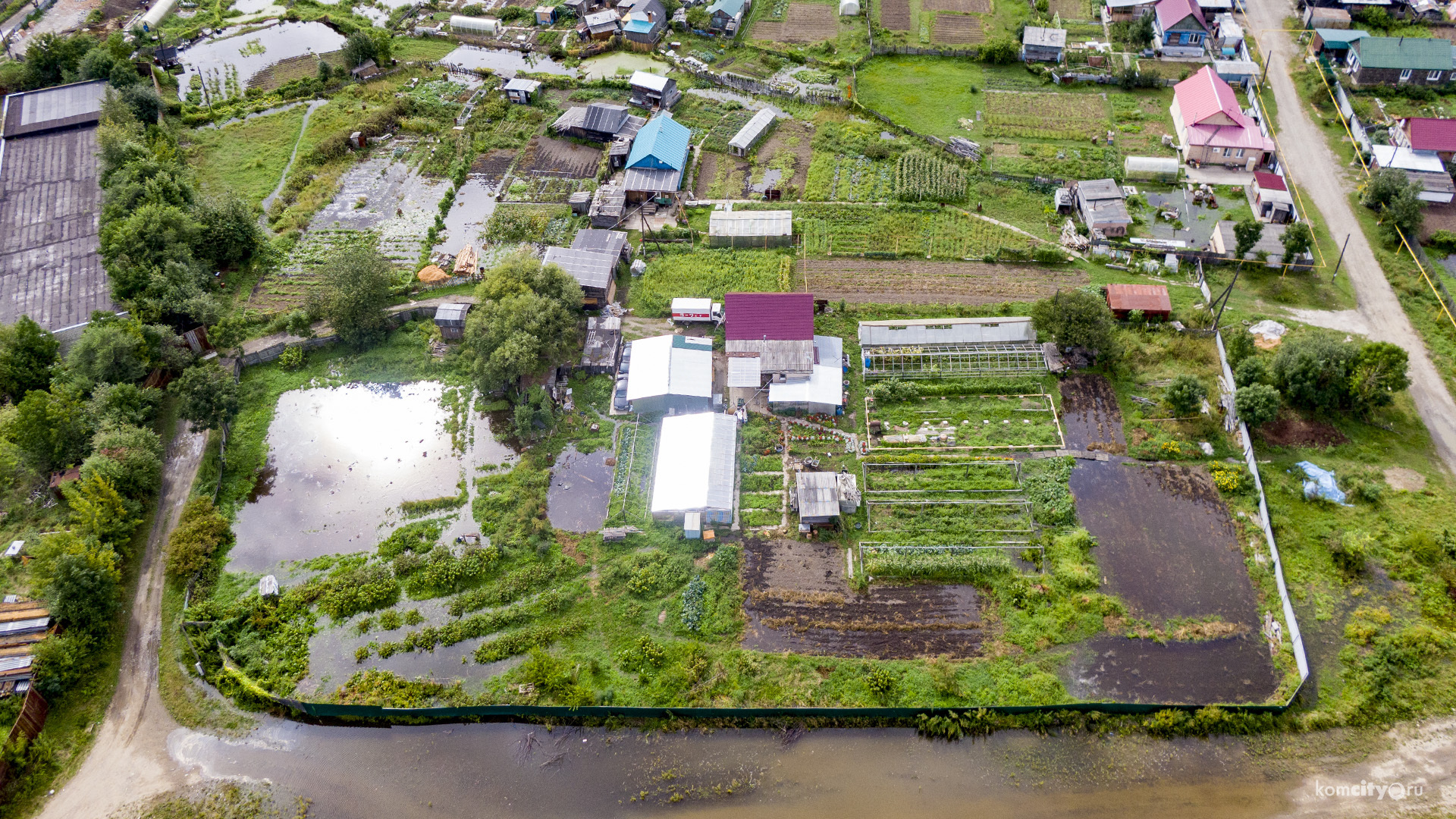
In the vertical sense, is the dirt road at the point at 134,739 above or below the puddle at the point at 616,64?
below

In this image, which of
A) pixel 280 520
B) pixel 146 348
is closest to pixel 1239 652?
pixel 280 520

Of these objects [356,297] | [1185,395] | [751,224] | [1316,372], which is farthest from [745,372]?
[1316,372]

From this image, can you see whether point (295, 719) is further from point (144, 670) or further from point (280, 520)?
point (280, 520)

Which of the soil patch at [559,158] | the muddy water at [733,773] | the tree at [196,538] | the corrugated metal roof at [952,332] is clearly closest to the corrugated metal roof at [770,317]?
the corrugated metal roof at [952,332]

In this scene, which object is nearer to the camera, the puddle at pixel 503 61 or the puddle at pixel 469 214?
the puddle at pixel 469 214

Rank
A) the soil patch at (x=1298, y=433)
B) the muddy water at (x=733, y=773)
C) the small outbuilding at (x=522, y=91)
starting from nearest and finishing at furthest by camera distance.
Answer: the muddy water at (x=733, y=773)
the soil patch at (x=1298, y=433)
the small outbuilding at (x=522, y=91)

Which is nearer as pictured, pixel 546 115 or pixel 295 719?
pixel 295 719

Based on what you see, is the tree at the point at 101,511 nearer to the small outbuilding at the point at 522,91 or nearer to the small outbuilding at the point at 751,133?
the small outbuilding at the point at 522,91

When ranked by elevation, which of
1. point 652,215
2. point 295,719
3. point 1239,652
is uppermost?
point 652,215
